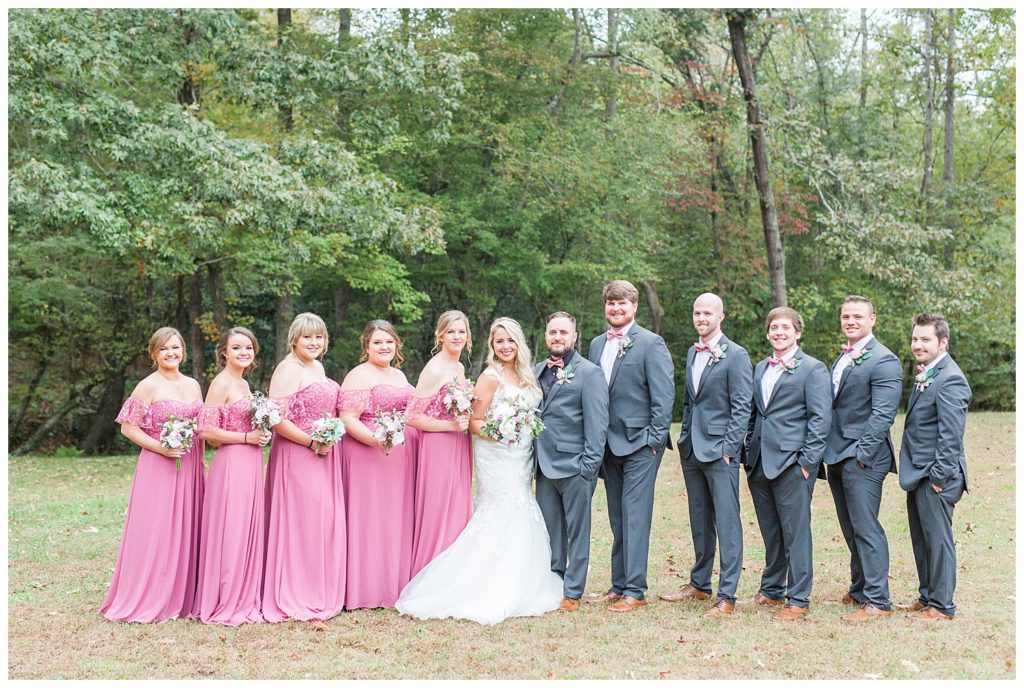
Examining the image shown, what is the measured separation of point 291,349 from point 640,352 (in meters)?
2.45

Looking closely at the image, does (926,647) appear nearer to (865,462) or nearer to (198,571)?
(865,462)

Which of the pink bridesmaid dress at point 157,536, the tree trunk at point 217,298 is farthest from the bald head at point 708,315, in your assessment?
the tree trunk at point 217,298

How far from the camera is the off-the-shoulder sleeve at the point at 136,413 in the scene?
677cm

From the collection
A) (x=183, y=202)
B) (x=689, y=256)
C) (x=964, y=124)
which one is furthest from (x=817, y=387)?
(x=964, y=124)

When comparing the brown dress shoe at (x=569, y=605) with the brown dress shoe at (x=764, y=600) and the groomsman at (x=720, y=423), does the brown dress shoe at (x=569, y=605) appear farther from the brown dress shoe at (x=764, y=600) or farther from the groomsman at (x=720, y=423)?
the brown dress shoe at (x=764, y=600)

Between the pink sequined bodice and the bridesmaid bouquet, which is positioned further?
the pink sequined bodice

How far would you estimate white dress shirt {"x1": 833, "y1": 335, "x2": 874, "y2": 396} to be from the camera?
21.8 feet

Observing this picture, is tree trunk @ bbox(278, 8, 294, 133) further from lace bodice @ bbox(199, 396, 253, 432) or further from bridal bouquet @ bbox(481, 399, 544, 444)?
bridal bouquet @ bbox(481, 399, 544, 444)

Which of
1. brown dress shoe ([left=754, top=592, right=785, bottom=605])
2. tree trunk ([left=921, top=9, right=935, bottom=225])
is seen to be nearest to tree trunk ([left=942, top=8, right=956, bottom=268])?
tree trunk ([left=921, top=9, right=935, bottom=225])

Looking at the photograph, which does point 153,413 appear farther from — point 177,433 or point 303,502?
point 303,502

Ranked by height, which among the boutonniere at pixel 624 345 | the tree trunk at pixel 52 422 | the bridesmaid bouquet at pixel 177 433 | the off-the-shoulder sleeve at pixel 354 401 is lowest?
the tree trunk at pixel 52 422

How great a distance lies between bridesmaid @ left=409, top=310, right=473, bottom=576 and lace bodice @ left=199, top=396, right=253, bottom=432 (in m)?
1.14

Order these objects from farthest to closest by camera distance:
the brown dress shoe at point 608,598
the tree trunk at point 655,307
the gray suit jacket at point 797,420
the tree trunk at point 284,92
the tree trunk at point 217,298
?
1. the tree trunk at point 655,307
2. the tree trunk at point 217,298
3. the tree trunk at point 284,92
4. the brown dress shoe at point 608,598
5. the gray suit jacket at point 797,420

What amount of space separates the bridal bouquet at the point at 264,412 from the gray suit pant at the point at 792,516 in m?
3.26
